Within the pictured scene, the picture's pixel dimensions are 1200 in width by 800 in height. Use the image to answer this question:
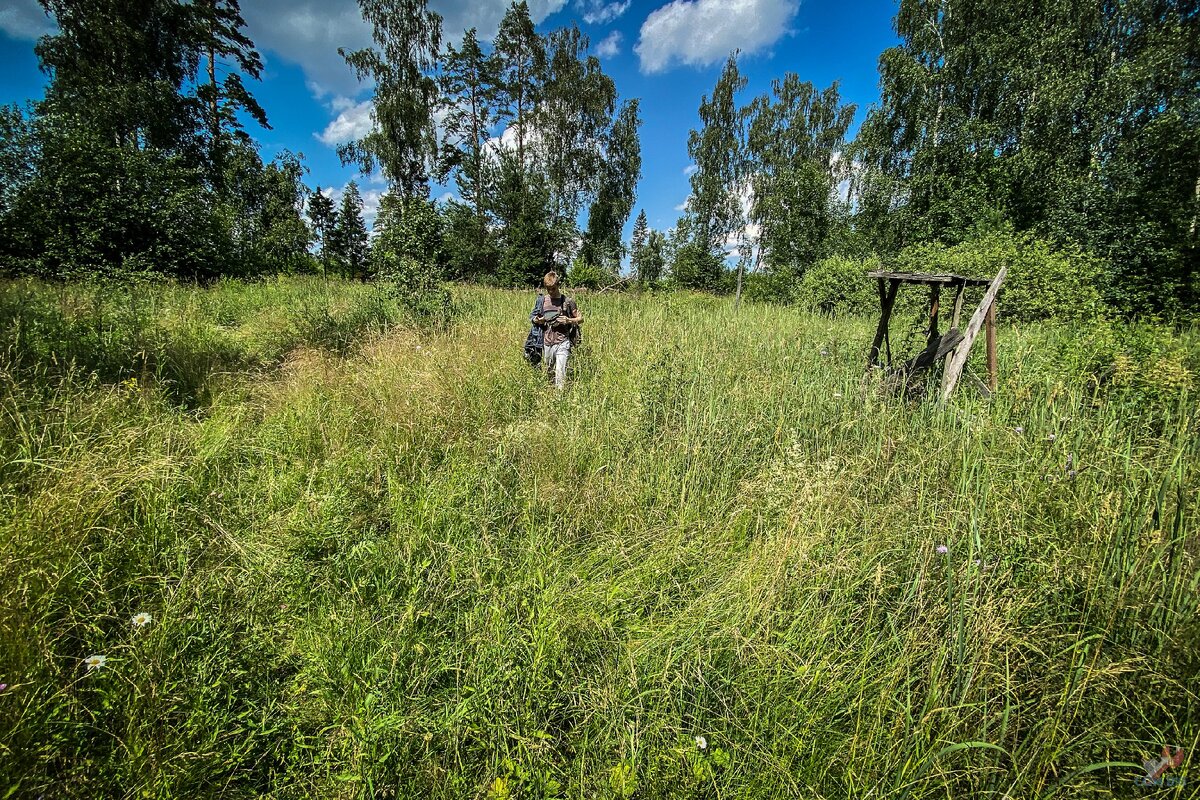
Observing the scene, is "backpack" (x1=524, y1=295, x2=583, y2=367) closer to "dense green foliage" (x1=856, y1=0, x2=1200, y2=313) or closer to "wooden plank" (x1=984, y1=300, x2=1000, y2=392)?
"wooden plank" (x1=984, y1=300, x2=1000, y2=392)

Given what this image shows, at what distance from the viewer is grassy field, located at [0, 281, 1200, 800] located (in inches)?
50.8

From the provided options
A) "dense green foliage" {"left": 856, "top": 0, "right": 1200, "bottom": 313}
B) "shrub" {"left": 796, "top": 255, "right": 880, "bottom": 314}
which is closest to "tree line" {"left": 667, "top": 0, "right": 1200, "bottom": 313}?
"dense green foliage" {"left": 856, "top": 0, "right": 1200, "bottom": 313}

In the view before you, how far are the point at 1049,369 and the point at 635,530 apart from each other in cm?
449

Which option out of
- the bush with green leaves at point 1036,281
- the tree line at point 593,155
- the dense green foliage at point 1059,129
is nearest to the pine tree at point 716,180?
the tree line at point 593,155

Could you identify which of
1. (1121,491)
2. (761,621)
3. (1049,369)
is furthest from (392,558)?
(1049,369)

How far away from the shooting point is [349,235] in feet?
108

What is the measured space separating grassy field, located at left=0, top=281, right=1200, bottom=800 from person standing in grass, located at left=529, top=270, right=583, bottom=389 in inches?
63.1

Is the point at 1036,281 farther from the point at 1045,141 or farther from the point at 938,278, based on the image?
the point at 1045,141

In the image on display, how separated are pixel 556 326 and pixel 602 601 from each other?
3.52 meters

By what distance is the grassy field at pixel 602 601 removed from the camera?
4.24ft

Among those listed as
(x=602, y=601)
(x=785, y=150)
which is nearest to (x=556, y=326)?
(x=602, y=601)

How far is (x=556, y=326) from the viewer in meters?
4.87

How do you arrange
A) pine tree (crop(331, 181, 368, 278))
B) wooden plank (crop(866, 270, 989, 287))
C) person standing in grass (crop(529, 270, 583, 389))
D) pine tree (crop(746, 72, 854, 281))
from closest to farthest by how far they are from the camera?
1. wooden plank (crop(866, 270, 989, 287))
2. person standing in grass (crop(529, 270, 583, 389))
3. pine tree (crop(746, 72, 854, 281))
4. pine tree (crop(331, 181, 368, 278))

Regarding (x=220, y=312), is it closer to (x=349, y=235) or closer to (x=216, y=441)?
(x=216, y=441)
